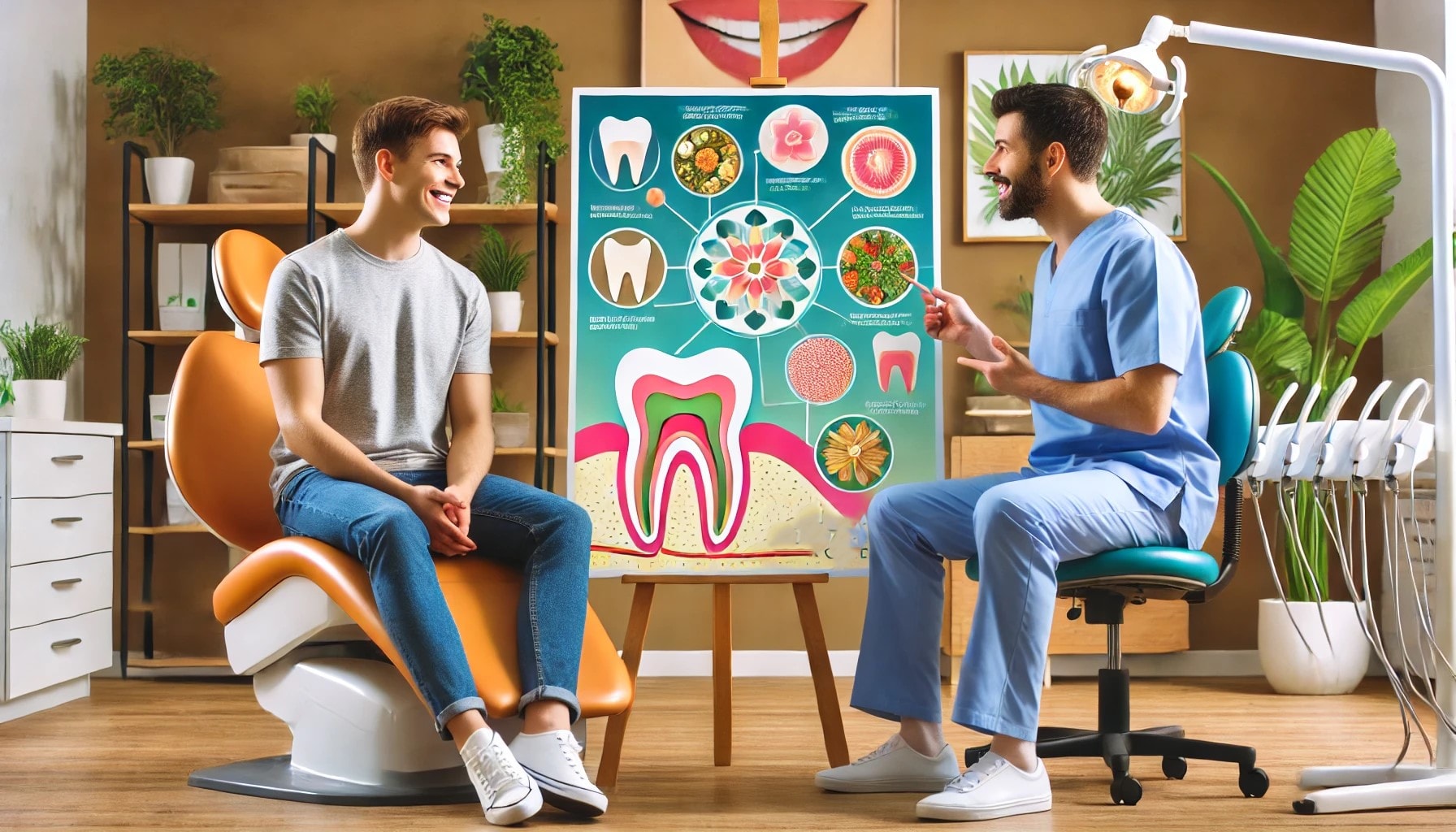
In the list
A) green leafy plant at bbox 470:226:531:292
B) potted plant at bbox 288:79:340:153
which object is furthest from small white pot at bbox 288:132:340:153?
green leafy plant at bbox 470:226:531:292

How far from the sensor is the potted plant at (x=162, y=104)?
3.55 meters

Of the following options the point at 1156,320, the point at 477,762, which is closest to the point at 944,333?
the point at 1156,320

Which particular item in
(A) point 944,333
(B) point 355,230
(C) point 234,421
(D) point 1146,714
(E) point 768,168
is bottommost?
(D) point 1146,714

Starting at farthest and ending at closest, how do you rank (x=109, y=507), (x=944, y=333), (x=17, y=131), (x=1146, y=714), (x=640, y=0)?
(x=640, y=0) → (x=17, y=131) → (x=109, y=507) → (x=1146, y=714) → (x=944, y=333)

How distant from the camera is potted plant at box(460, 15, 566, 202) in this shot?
3488 millimetres

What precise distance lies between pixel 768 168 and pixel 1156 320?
1.06 metres

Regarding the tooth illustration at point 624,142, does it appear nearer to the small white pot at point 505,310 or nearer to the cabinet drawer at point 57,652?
the small white pot at point 505,310

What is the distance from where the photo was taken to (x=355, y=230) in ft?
7.11

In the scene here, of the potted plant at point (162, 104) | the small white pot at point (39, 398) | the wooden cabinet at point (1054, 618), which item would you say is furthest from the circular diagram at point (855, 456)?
the potted plant at point (162, 104)

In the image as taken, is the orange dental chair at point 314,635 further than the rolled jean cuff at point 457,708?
Yes

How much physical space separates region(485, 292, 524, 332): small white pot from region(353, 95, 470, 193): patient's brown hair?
4.44 feet

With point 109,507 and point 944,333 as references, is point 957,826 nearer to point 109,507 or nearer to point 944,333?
point 944,333

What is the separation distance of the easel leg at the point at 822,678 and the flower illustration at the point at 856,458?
0.44 metres

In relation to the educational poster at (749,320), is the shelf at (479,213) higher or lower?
higher
